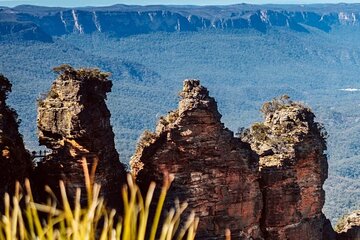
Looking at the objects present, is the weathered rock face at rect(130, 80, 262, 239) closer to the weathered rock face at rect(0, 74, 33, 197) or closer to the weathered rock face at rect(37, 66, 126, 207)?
the weathered rock face at rect(37, 66, 126, 207)

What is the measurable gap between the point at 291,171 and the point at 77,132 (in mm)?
8939

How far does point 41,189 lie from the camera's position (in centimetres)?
2120

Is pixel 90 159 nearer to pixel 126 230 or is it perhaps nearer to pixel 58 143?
pixel 58 143

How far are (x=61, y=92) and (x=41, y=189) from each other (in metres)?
2.91

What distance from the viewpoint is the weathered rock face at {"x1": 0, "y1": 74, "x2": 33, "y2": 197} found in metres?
19.1

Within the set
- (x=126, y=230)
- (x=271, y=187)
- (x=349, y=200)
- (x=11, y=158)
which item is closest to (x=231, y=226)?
(x=271, y=187)

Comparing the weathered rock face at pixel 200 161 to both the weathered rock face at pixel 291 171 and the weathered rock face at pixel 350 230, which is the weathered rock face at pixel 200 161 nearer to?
the weathered rock face at pixel 291 171

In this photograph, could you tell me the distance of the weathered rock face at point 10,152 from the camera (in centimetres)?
1911

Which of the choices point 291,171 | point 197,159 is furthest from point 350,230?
point 197,159

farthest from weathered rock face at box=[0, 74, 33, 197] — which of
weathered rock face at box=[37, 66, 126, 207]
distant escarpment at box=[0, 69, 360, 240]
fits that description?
weathered rock face at box=[37, 66, 126, 207]

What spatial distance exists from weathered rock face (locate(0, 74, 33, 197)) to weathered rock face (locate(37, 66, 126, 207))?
30.8 inches

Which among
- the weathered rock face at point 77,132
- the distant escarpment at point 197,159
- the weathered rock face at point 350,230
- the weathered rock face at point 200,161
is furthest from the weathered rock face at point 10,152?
the weathered rock face at point 350,230

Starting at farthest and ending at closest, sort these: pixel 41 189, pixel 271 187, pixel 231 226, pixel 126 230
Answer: pixel 271 187
pixel 231 226
pixel 41 189
pixel 126 230

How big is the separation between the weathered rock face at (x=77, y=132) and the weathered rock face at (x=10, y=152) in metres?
0.78
